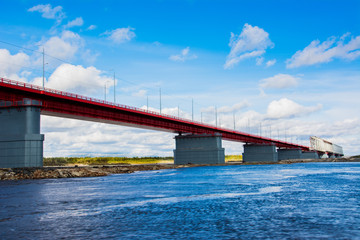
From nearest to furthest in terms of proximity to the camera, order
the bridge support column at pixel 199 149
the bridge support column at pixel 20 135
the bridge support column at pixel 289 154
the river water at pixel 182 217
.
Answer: the river water at pixel 182 217 → the bridge support column at pixel 20 135 → the bridge support column at pixel 199 149 → the bridge support column at pixel 289 154

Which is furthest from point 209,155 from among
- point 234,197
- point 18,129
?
point 234,197

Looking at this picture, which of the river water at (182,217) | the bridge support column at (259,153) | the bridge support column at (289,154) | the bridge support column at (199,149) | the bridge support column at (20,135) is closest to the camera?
the river water at (182,217)

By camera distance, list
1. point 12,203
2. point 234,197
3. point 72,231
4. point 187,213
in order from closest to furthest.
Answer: point 72,231
point 187,213
point 12,203
point 234,197

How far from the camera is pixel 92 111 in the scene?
69.7 meters

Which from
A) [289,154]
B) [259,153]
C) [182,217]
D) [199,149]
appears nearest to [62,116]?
[199,149]

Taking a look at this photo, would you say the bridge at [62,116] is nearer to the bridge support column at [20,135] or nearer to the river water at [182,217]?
the bridge support column at [20,135]

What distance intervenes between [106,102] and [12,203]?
4745 cm

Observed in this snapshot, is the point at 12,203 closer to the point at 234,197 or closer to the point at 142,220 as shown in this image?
the point at 142,220

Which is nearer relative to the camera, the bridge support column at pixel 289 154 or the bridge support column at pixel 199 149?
the bridge support column at pixel 199 149

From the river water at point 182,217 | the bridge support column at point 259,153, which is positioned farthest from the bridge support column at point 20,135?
the bridge support column at point 259,153

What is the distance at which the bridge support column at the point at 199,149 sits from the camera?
A: 10388cm

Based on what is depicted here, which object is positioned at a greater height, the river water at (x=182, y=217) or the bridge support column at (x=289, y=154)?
the bridge support column at (x=289, y=154)

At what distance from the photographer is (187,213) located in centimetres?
1997

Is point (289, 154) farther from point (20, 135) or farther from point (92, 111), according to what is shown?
point (20, 135)
